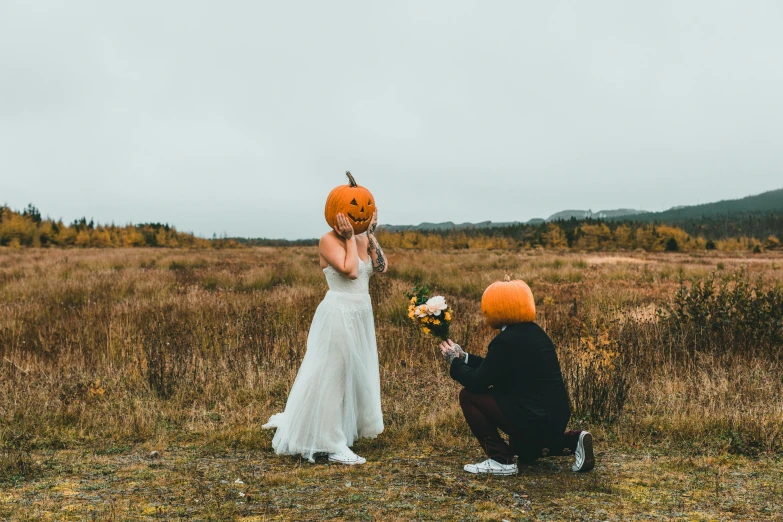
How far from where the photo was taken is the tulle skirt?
404 cm

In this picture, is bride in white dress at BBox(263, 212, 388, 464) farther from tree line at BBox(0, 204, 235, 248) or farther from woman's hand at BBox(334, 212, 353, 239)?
tree line at BBox(0, 204, 235, 248)

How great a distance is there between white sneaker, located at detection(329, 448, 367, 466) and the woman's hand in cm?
162

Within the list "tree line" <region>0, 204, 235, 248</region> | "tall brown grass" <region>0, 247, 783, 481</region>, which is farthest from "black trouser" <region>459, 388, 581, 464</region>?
"tree line" <region>0, 204, 235, 248</region>

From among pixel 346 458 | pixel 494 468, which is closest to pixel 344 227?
pixel 346 458

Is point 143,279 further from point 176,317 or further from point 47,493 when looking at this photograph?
point 47,493

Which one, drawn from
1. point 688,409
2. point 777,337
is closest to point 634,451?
point 688,409

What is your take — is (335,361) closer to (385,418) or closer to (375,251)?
(375,251)

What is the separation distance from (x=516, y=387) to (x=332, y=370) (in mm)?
1368

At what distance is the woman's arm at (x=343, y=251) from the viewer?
3.86m

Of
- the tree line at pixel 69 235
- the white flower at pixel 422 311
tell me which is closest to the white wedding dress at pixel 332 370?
the white flower at pixel 422 311

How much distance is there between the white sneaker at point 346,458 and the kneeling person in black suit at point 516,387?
0.93 meters

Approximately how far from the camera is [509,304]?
3426mm

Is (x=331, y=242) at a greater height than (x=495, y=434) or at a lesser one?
greater

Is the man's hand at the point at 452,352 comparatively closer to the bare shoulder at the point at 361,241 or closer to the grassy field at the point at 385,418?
the grassy field at the point at 385,418
